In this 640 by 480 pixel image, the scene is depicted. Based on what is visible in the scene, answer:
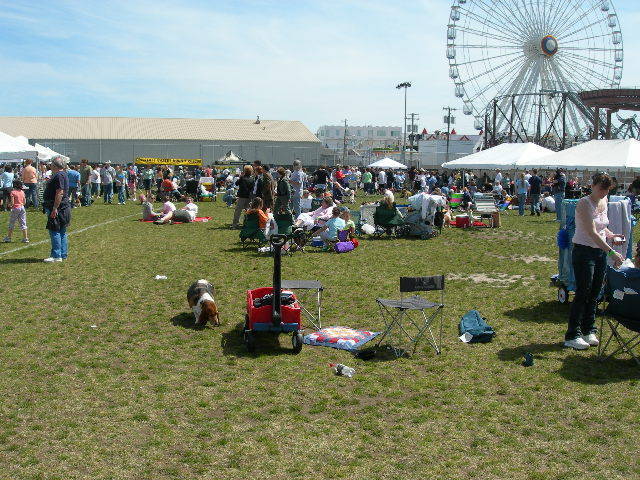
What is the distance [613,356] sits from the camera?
22.6 feet

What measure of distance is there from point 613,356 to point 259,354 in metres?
3.58

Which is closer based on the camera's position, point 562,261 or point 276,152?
point 562,261

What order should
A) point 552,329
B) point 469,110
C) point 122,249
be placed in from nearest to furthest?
point 552,329 < point 122,249 < point 469,110

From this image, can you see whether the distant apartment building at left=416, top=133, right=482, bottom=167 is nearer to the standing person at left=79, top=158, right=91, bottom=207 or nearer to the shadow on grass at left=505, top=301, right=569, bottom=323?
the standing person at left=79, top=158, right=91, bottom=207

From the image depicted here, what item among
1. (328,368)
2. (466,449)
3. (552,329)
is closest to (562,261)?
(552,329)

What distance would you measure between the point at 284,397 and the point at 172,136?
6997 centimetres

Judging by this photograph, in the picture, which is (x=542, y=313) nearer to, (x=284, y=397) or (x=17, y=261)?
(x=284, y=397)

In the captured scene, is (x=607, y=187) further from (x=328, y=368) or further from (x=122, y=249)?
(x=122, y=249)

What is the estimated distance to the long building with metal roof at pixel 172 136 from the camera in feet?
218

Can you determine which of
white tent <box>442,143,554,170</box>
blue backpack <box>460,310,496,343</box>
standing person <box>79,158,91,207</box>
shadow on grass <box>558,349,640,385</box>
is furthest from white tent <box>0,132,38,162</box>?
shadow on grass <box>558,349,640,385</box>

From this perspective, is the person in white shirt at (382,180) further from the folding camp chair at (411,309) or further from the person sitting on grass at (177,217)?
the folding camp chair at (411,309)

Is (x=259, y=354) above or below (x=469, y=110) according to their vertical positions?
below

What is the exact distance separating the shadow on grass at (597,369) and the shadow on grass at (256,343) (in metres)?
2.76

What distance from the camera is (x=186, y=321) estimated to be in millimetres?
8336
